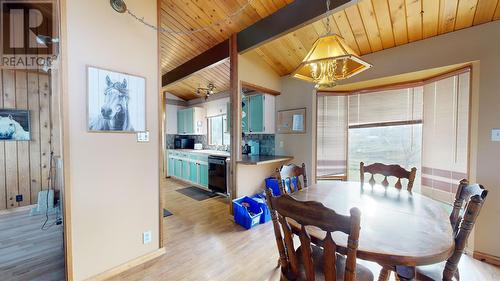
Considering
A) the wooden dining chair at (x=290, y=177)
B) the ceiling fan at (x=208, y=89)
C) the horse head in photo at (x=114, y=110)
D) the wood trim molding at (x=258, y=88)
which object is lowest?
the wooden dining chair at (x=290, y=177)

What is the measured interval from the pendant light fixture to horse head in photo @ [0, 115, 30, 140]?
4.59 meters

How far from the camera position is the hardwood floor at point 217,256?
76.7 inches

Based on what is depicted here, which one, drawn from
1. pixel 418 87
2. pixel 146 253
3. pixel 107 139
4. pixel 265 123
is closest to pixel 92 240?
pixel 146 253

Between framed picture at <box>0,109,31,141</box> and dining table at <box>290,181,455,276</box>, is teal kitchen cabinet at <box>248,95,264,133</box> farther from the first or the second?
framed picture at <box>0,109,31,141</box>

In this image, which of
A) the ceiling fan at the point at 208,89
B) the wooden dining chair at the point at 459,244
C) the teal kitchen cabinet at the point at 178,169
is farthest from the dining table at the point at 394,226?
the teal kitchen cabinet at the point at 178,169

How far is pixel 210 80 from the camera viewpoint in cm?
486

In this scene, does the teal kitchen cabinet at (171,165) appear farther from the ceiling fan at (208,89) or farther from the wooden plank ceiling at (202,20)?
the wooden plank ceiling at (202,20)

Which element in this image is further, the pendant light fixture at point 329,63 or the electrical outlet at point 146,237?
the electrical outlet at point 146,237

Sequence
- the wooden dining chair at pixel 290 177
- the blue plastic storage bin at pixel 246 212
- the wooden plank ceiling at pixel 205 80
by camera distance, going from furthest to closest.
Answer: the wooden plank ceiling at pixel 205 80, the blue plastic storage bin at pixel 246 212, the wooden dining chair at pixel 290 177

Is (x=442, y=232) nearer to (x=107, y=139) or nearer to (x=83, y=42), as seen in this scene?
(x=107, y=139)

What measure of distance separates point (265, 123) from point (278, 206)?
278 cm

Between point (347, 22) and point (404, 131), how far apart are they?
1.78 m

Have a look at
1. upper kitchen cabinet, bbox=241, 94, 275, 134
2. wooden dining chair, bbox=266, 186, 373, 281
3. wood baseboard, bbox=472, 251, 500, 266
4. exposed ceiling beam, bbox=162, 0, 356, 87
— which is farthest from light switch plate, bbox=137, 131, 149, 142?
wood baseboard, bbox=472, 251, 500, 266

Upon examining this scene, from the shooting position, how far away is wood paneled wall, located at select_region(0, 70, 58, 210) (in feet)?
11.2
